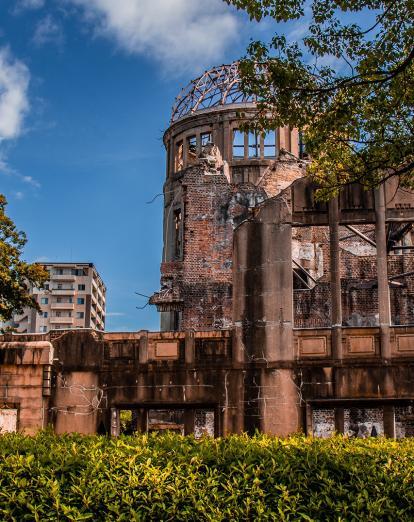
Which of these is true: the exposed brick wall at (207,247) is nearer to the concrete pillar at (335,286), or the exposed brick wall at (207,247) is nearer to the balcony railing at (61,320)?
the concrete pillar at (335,286)

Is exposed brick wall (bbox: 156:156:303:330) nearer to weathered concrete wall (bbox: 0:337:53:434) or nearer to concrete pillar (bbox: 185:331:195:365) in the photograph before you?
concrete pillar (bbox: 185:331:195:365)

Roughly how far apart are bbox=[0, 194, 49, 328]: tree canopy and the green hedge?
A: 22.1 meters

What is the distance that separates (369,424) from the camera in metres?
24.8

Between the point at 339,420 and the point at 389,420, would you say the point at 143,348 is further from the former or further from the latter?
the point at 389,420

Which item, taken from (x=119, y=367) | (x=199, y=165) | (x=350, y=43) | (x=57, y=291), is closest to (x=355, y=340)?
(x=119, y=367)

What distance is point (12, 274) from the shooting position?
3064 cm

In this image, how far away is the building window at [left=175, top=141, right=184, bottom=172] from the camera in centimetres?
4362

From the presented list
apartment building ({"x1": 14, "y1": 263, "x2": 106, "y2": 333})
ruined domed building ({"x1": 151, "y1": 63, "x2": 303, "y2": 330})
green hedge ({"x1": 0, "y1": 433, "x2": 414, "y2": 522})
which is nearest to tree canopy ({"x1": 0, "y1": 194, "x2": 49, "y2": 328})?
ruined domed building ({"x1": 151, "y1": 63, "x2": 303, "y2": 330})

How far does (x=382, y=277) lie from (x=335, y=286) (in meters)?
1.16

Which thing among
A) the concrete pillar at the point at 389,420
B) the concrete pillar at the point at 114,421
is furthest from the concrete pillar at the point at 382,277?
the concrete pillar at the point at 114,421

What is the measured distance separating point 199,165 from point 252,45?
60.9ft

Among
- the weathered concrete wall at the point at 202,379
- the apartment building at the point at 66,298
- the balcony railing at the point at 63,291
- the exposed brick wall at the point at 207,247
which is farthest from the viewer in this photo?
the apartment building at the point at 66,298

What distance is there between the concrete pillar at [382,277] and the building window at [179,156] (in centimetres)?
2602

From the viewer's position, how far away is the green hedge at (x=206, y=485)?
7.88m
